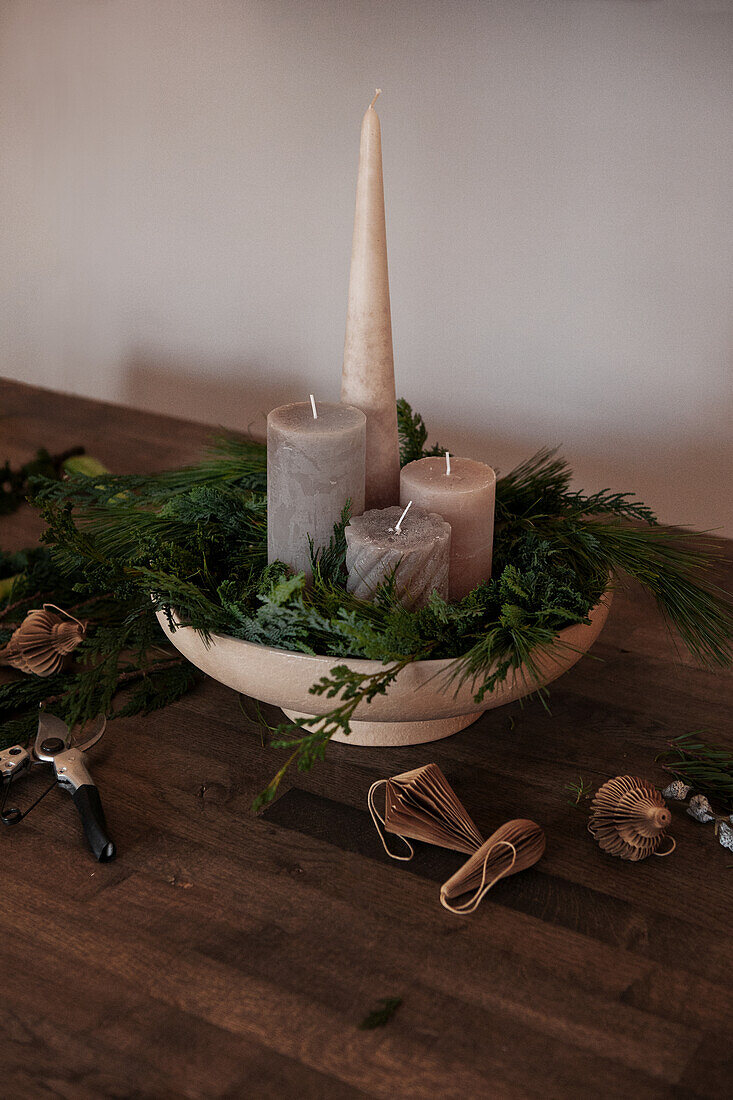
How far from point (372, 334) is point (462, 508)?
0.12 metres

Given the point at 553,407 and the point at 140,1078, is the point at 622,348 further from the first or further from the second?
the point at 140,1078

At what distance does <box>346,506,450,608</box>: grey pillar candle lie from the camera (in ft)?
1.69

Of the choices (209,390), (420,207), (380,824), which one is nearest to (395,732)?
(380,824)

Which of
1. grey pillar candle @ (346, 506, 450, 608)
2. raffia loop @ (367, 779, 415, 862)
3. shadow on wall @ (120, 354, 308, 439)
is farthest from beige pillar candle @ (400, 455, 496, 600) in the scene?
shadow on wall @ (120, 354, 308, 439)

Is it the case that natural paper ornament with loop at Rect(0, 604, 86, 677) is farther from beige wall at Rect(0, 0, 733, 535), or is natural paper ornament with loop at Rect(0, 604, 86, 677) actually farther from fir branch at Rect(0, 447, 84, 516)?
beige wall at Rect(0, 0, 733, 535)

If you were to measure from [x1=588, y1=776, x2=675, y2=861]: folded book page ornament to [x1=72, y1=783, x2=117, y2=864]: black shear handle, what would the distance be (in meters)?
0.26

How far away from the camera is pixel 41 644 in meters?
0.66

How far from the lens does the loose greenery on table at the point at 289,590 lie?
0.50 meters

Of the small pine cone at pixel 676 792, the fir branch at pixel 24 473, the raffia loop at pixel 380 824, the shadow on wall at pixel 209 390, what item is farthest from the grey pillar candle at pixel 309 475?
the shadow on wall at pixel 209 390

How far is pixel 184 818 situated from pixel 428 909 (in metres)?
0.15

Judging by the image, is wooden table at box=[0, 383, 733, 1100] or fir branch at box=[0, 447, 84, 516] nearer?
wooden table at box=[0, 383, 733, 1100]

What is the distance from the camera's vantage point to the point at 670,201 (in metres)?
0.92

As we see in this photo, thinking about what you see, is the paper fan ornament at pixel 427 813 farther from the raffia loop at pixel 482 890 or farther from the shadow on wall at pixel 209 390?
the shadow on wall at pixel 209 390

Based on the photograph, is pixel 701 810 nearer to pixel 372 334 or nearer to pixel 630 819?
pixel 630 819
